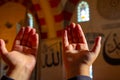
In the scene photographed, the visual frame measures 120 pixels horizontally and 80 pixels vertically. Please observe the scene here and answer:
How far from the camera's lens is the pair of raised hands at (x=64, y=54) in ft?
4.60

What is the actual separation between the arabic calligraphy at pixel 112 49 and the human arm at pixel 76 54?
5.82 meters

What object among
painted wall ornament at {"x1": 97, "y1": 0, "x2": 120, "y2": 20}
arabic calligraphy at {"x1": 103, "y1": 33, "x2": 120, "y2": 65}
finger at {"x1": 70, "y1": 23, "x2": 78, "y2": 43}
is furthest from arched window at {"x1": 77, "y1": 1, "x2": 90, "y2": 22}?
finger at {"x1": 70, "y1": 23, "x2": 78, "y2": 43}

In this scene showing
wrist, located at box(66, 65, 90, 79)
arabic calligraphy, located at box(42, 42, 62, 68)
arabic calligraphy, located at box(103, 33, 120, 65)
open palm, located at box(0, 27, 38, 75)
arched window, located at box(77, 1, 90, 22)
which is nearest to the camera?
wrist, located at box(66, 65, 90, 79)

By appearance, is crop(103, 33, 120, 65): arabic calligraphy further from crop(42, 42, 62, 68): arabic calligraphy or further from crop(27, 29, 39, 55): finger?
crop(27, 29, 39, 55): finger

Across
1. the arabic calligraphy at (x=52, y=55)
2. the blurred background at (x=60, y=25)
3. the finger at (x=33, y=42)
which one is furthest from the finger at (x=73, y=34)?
the arabic calligraphy at (x=52, y=55)

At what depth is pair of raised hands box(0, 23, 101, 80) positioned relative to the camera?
140cm

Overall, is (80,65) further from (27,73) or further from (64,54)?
(27,73)

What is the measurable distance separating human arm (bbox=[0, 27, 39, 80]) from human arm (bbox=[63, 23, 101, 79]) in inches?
6.5

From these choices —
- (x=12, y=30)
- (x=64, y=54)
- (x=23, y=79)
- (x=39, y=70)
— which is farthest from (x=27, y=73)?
(x=12, y=30)

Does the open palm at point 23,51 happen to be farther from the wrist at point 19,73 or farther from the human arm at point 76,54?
the human arm at point 76,54

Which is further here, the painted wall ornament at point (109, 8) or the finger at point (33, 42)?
the painted wall ornament at point (109, 8)

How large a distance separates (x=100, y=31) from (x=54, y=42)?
1.40 metres

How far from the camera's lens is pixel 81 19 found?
319 inches

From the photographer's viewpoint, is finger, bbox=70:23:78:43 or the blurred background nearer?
finger, bbox=70:23:78:43
